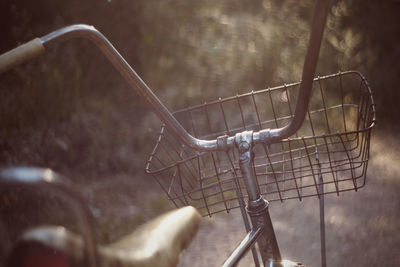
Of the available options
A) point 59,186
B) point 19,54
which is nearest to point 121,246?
point 59,186

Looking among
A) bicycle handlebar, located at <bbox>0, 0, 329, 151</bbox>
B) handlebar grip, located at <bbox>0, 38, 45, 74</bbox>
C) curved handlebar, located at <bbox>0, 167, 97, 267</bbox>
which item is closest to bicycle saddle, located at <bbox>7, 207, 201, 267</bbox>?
curved handlebar, located at <bbox>0, 167, 97, 267</bbox>

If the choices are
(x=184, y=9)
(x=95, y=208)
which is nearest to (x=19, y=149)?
(x=95, y=208)

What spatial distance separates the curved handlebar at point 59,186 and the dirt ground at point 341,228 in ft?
6.84

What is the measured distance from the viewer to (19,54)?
93 centimetres

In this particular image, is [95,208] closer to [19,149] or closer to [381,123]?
[19,149]

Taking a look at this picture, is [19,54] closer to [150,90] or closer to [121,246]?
[150,90]

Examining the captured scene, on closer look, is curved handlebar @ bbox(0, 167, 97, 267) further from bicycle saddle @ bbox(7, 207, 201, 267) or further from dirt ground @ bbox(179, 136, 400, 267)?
dirt ground @ bbox(179, 136, 400, 267)

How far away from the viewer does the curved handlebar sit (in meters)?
0.50

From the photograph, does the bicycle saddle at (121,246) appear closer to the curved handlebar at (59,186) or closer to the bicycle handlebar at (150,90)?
the curved handlebar at (59,186)

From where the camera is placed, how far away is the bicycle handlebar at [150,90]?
92 cm

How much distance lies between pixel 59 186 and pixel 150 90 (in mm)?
717

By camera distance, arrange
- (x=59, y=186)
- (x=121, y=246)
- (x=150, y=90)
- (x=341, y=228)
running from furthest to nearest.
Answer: (x=341, y=228), (x=150, y=90), (x=121, y=246), (x=59, y=186)

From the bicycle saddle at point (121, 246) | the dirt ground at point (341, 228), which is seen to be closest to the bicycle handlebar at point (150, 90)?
the bicycle saddle at point (121, 246)

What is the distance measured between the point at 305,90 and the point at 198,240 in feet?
6.78
